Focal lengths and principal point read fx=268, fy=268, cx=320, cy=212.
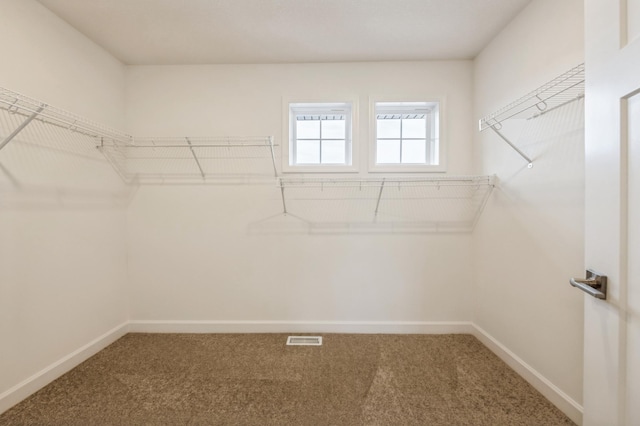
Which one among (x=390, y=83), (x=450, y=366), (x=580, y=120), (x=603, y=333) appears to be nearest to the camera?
(x=603, y=333)

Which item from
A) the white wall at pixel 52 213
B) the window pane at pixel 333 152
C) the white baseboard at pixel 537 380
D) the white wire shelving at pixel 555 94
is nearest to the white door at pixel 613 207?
the white wire shelving at pixel 555 94

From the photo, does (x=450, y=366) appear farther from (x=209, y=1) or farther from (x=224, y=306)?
(x=209, y=1)

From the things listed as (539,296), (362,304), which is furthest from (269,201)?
(539,296)

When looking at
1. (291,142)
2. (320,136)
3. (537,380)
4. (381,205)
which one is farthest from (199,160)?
(537,380)

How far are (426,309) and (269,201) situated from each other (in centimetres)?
163

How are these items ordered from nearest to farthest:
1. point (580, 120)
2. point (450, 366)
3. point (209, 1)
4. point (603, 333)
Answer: point (603, 333), point (580, 120), point (209, 1), point (450, 366)

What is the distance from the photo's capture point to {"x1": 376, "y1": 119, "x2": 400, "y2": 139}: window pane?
2406mm

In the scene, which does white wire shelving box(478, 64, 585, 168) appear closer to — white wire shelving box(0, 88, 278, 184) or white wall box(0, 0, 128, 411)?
white wire shelving box(0, 88, 278, 184)

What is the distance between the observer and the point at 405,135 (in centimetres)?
241

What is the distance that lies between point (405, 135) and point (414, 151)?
17 cm

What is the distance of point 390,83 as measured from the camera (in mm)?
2262

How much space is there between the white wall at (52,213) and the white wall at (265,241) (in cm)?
26

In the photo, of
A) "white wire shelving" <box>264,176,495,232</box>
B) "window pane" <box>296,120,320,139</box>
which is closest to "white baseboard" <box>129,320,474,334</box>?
"white wire shelving" <box>264,176,495,232</box>

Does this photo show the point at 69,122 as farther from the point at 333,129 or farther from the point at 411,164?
the point at 411,164
